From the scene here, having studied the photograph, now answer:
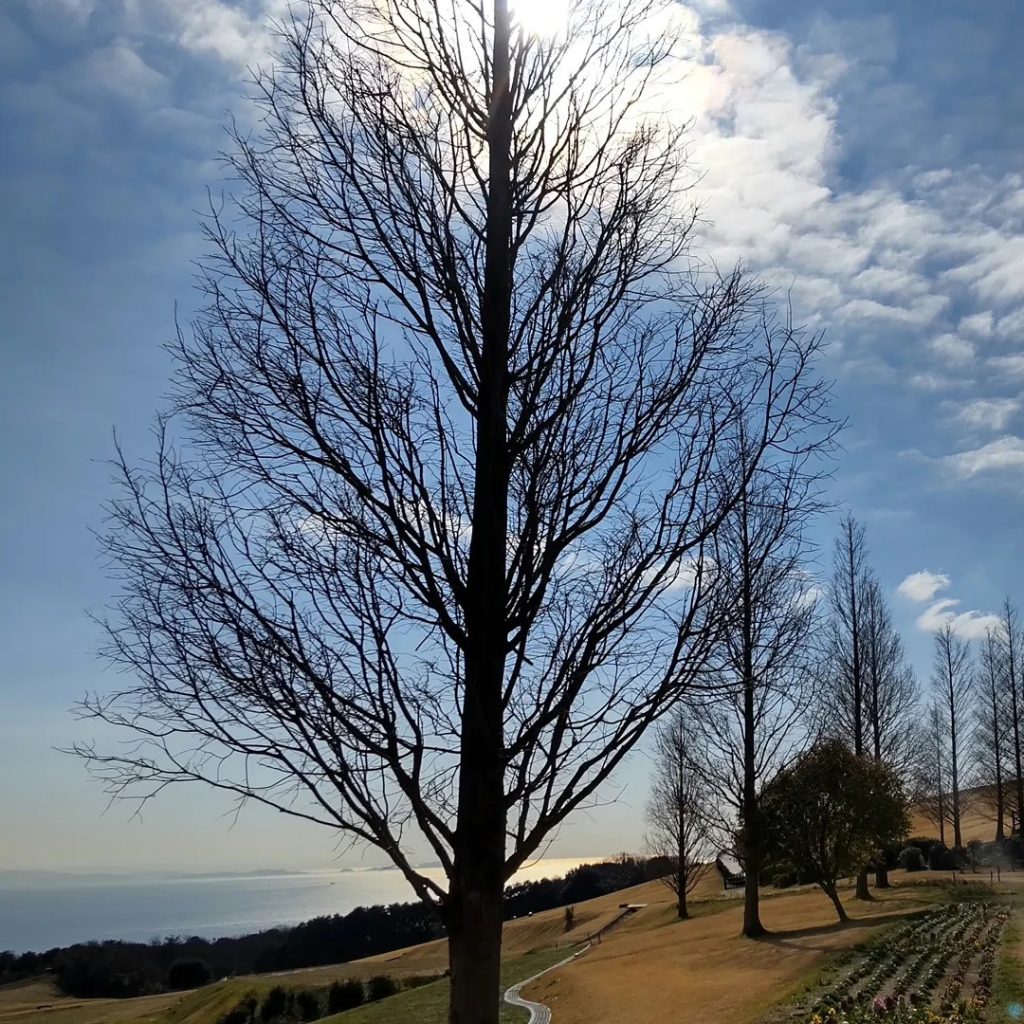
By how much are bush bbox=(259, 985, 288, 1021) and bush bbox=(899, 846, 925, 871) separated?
23.1 metres

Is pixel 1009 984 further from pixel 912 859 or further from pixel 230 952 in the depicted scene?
pixel 230 952

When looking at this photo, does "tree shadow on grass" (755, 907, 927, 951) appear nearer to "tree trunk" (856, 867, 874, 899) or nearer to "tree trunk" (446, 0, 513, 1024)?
"tree trunk" (856, 867, 874, 899)

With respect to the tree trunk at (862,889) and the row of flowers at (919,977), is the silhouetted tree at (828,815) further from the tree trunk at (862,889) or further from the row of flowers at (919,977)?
the tree trunk at (862,889)

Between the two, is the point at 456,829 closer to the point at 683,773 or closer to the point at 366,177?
the point at 366,177

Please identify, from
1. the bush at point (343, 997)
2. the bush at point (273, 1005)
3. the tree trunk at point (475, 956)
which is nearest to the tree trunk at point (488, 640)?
the tree trunk at point (475, 956)

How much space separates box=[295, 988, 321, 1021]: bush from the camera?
26.7 meters

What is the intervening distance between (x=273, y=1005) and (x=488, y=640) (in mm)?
26797

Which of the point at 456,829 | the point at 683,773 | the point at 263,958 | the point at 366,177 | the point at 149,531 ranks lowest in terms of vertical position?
the point at 263,958

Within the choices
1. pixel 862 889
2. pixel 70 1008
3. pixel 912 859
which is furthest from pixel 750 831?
pixel 70 1008

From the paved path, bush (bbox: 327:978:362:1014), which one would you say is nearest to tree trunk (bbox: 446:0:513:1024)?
the paved path

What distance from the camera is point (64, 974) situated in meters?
44.1

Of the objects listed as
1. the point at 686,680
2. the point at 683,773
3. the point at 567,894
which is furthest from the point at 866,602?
the point at 567,894

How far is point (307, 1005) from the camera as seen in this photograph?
27.0 meters

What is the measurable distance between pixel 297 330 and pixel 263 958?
53.3m
